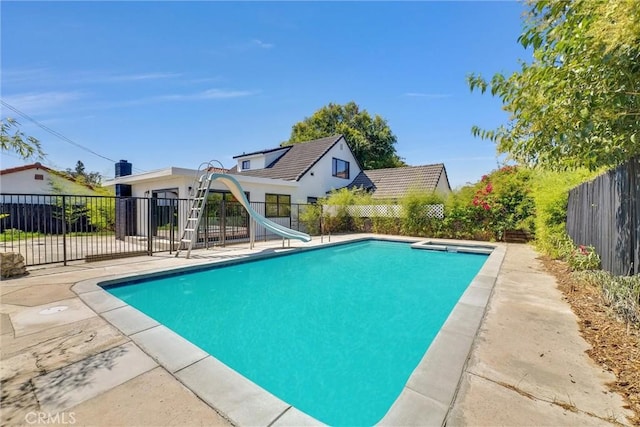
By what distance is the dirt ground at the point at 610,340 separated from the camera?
200cm

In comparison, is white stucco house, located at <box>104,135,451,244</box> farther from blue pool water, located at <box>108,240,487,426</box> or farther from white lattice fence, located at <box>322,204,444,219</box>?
blue pool water, located at <box>108,240,487,426</box>

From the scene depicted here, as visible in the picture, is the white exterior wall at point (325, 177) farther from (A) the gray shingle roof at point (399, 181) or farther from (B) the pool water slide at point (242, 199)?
(B) the pool water slide at point (242, 199)

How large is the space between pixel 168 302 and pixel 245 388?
347 cm

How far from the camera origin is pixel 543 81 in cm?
266

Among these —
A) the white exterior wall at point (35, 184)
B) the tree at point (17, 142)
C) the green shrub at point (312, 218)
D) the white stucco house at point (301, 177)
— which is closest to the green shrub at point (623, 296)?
the tree at point (17, 142)

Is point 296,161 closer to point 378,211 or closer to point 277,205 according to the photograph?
point 277,205

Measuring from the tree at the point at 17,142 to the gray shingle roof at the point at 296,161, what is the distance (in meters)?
12.0

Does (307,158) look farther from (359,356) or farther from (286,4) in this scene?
(359,356)

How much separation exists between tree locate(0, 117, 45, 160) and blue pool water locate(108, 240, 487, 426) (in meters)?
2.57

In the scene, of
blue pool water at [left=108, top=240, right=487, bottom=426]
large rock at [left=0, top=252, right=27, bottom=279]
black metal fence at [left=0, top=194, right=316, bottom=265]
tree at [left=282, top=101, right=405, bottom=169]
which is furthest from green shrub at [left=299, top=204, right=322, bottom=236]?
tree at [left=282, top=101, right=405, bottom=169]

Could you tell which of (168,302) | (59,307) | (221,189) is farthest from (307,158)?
(59,307)

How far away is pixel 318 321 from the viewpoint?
13.4ft

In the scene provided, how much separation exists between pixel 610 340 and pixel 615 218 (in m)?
2.16

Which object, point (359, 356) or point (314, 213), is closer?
point (359, 356)
